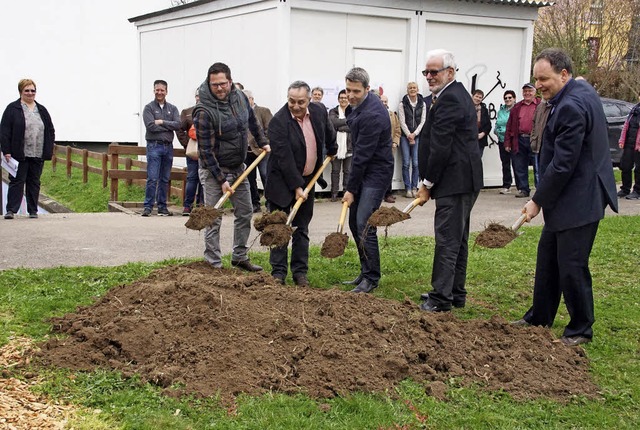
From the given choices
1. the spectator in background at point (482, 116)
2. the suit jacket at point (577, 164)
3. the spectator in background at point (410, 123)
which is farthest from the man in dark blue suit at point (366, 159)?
the spectator in background at point (482, 116)

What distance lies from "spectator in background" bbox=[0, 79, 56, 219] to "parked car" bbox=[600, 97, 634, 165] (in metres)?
14.6

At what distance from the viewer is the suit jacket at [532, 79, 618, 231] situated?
5984 millimetres

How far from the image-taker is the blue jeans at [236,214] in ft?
26.9

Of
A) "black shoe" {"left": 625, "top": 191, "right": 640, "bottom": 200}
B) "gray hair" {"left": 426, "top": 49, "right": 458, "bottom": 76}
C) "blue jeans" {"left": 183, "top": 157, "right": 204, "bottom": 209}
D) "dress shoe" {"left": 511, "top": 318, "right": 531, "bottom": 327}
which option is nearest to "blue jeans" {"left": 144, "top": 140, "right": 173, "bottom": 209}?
"blue jeans" {"left": 183, "top": 157, "right": 204, "bottom": 209}

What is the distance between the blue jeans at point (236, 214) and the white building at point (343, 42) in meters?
5.50

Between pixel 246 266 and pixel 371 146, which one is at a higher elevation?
pixel 371 146

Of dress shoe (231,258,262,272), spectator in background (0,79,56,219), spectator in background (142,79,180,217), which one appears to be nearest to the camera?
dress shoe (231,258,262,272)

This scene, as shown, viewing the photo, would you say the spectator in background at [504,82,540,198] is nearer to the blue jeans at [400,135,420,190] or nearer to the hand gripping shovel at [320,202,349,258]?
the blue jeans at [400,135,420,190]

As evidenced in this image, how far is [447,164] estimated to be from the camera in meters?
6.89

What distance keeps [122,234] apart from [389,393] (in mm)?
6619

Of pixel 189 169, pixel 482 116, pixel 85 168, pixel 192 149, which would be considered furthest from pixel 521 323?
pixel 85 168

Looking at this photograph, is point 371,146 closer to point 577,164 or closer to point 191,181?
point 577,164

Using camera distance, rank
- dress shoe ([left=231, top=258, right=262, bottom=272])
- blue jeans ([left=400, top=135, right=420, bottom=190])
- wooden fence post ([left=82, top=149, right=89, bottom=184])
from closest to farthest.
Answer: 1. dress shoe ([left=231, top=258, right=262, bottom=272])
2. blue jeans ([left=400, top=135, right=420, bottom=190])
3. wooden fence post ([left=82, top=149, right=89, bottom=184])

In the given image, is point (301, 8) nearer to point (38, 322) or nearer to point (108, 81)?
point (38, 322)
